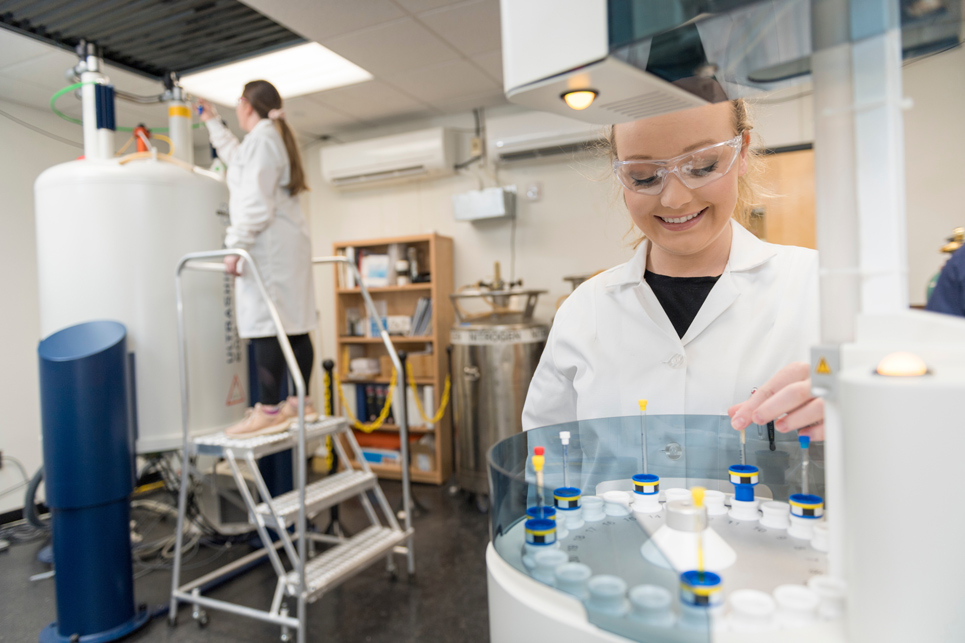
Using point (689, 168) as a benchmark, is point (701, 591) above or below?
below

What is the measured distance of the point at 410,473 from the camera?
12.1 feet

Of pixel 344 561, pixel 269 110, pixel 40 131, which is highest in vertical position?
pixel 40 131

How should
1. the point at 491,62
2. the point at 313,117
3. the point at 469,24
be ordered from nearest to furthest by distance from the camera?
the point at 469,24 < the point at 491,62 < the point at 313,117

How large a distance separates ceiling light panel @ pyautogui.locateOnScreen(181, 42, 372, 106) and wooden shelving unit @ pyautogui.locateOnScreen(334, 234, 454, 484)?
103cm

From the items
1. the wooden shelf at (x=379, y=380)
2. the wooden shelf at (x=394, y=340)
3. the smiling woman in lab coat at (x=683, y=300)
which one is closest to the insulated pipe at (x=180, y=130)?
the wooden shelf at (x=394, y=340)

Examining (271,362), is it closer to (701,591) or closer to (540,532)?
(540,532)

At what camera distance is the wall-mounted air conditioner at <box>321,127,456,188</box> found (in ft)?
12.1

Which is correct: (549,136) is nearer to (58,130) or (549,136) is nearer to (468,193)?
(468,193)

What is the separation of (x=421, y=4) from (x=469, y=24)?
28 cm

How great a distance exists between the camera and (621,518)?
22.1 inches

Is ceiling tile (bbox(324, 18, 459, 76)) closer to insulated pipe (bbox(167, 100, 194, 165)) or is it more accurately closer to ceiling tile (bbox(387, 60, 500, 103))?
ceiling tile (bbox(387, 60, 500, 103))

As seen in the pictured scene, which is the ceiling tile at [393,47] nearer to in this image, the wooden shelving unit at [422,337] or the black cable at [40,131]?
the wooden shelving unit at [422,337]

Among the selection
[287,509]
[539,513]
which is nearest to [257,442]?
[287,509]

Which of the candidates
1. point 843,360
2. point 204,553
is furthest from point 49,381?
point 843,360
